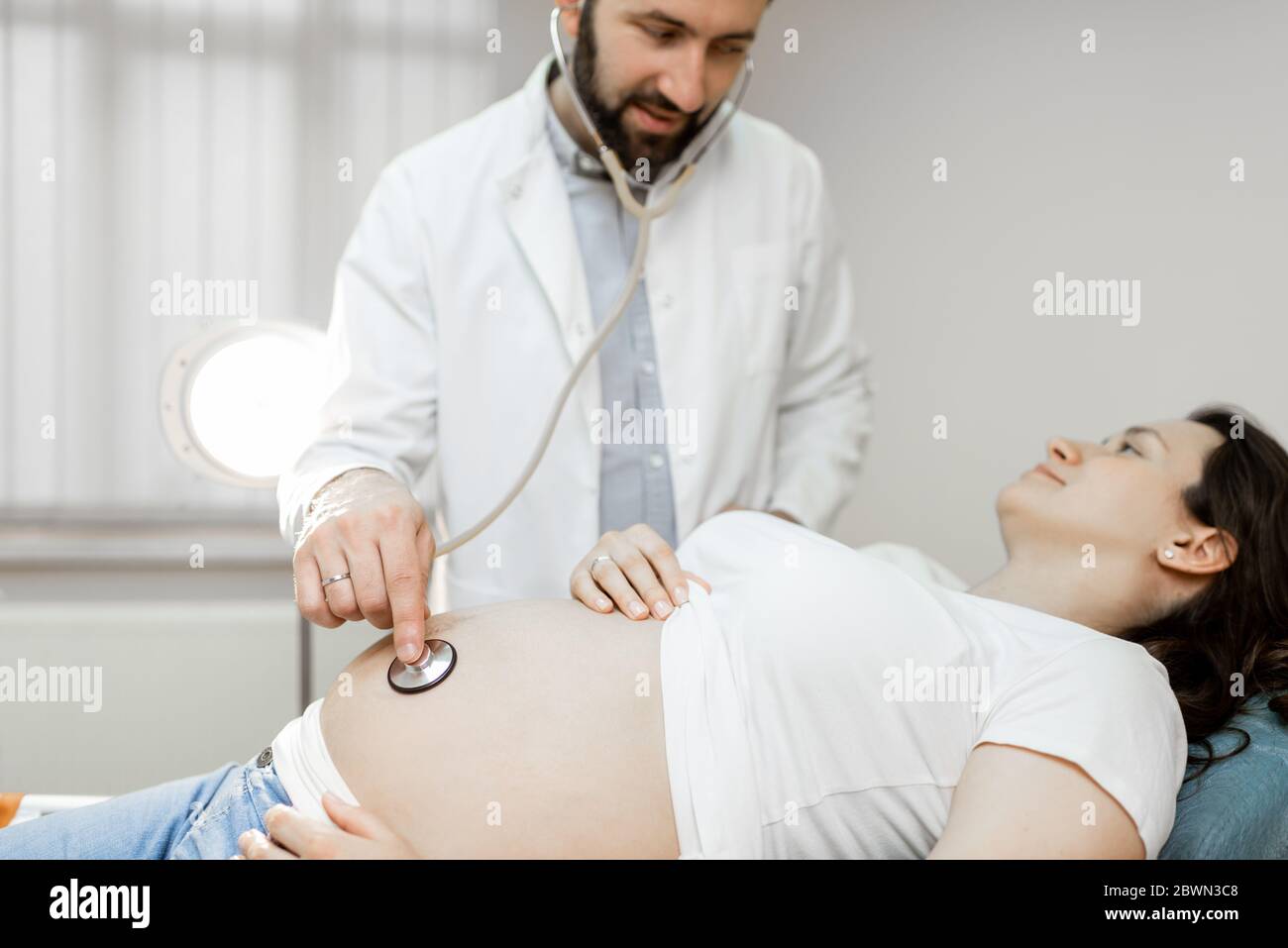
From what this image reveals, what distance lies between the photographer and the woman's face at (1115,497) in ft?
3.59

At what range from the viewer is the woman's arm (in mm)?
750

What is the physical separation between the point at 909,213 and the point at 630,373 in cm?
105

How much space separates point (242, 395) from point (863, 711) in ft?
3.58

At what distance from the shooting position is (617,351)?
142 centimetres

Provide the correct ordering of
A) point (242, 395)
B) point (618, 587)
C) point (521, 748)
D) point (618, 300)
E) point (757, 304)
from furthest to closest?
point (242, 395) → point (757, 304) → point (618, 300) → point (618, 587) → point (521, 748)

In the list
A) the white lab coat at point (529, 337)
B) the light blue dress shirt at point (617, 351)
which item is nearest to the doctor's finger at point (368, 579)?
the white lab coat at point (529, 337)

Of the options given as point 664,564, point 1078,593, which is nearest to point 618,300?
point 664,564

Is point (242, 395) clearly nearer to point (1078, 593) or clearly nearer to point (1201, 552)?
point (1078, 593)

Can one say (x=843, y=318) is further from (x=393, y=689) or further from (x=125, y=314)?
(x=125, y=314)

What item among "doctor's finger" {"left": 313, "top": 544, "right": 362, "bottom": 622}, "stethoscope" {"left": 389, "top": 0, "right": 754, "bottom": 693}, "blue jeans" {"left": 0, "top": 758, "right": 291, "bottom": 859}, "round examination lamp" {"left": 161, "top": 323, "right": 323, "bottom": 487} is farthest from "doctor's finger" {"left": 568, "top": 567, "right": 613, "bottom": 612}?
"round examination lamp" {"left": 161, "top": 323, "right": 323, "bottom": 487}

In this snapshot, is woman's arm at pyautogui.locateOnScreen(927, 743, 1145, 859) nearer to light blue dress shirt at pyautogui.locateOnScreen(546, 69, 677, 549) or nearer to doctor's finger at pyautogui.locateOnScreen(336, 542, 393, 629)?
doctor's finger at pyautogui.locateOnScreen(336, 542, 393, 629)

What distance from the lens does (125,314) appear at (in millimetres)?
2041
